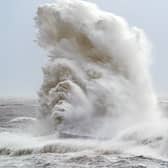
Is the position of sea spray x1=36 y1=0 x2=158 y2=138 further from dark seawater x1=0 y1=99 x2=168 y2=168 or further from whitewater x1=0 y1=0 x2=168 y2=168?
dark seawater x1=0 y1=99 x2=168 y2=168

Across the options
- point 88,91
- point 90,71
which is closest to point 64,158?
point 88,91

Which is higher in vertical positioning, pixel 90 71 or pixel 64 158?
pixel 90 71

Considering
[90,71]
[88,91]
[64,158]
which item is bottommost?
[64,158]

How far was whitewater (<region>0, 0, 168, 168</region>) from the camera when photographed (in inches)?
738

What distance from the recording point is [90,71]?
1016 inches

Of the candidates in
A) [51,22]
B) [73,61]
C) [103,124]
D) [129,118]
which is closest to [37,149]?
[103,124]

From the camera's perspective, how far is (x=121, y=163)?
47.7 ft

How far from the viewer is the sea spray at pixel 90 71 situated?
78.5 ft

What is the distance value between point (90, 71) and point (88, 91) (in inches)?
61.1

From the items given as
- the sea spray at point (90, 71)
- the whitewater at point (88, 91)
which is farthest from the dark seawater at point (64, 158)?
the sea spray at point (90, 71)

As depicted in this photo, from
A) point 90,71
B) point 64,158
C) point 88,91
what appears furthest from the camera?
point 90,71

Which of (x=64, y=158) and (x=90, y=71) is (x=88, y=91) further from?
(x=64, y=158)

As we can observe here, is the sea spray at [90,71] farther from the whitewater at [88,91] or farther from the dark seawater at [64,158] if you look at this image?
the dark seawater at [64,158]

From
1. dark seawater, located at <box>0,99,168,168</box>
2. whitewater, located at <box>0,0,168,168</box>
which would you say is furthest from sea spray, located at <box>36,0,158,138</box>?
dark seawater, located at <box>0,99,168,168</box>
